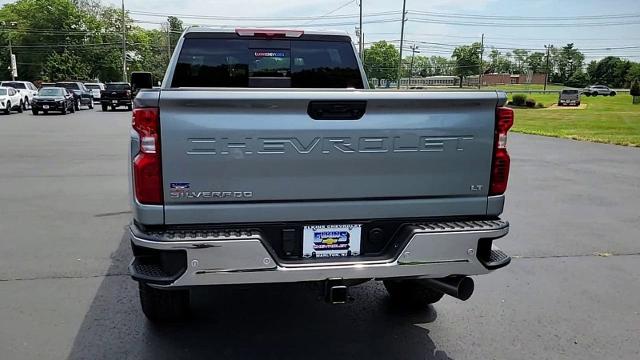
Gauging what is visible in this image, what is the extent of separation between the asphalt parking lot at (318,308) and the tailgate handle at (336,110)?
5.09 feet

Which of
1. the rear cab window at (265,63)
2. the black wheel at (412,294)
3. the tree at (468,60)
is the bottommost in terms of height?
the black wheel at (412,294)

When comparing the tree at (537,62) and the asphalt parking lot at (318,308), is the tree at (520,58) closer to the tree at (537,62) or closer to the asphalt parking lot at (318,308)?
the tree at (537,62)

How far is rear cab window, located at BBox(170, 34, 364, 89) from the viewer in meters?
5.48

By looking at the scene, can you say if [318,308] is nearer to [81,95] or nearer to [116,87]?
[116,87]

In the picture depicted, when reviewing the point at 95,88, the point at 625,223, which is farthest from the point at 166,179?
the point at 95,88

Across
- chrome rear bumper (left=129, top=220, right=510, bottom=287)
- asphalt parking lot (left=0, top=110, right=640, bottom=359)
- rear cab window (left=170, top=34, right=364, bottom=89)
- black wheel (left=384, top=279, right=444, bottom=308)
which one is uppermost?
rear cab window (left=170, top=34, right=364, bottom=89)

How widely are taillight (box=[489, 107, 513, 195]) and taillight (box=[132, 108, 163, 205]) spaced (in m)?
1.97

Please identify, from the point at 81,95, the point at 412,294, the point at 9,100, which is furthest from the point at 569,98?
the point at 412,294

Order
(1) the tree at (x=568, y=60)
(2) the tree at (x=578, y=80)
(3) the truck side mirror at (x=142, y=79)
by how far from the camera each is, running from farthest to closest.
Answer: (1) the tree at (x=568, y=60), (2) the tree at (x=578, y=80), (3) the truck side mirror at (x=142, y=79)

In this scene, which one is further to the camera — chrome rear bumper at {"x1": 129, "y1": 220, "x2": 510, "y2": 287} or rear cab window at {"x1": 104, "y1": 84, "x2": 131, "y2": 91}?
rear cab window at {"x1": 104, "y1": 84, "x2": 131, "y2": 91}

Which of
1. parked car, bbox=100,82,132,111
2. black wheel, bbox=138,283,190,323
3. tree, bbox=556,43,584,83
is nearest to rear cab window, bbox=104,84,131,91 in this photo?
parked car, bbox=100,82,132,111

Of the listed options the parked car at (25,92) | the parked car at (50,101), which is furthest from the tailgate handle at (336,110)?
the parked car at (25,92)

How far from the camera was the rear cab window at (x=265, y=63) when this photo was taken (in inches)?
216

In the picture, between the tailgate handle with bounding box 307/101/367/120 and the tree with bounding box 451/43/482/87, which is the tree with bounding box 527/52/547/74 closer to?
the tree with bounding box 451/43/482/87
